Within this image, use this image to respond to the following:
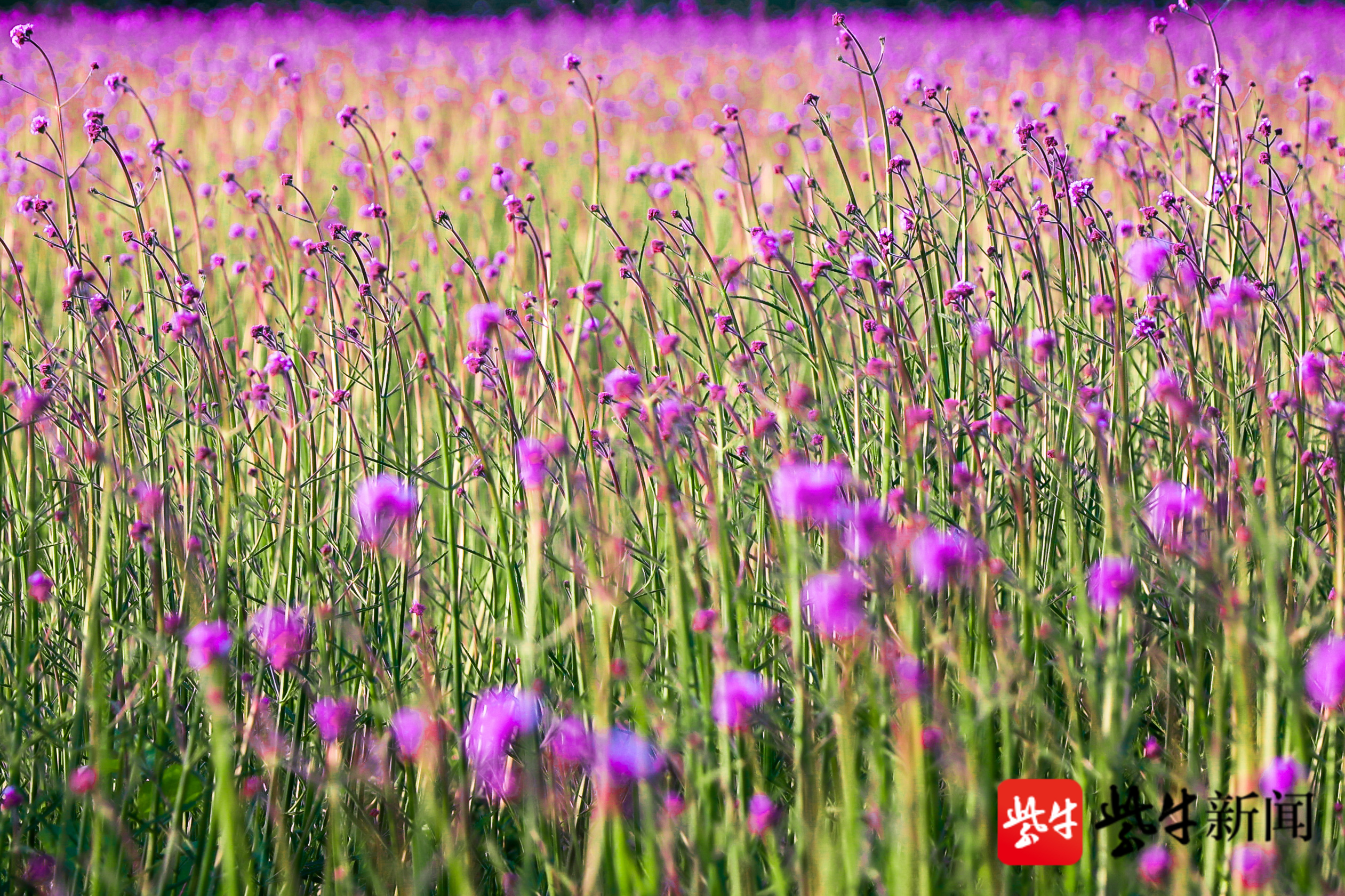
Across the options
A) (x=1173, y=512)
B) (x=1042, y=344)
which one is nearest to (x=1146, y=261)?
(x=1042, y=344)

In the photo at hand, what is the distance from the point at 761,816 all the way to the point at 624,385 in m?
0.44

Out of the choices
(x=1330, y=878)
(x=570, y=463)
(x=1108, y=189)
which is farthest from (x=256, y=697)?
(x=1108, y=189)

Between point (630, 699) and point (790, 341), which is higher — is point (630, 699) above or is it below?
below

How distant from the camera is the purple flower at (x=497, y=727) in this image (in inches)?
31.1

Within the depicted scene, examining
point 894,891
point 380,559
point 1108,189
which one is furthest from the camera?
point 1108,189

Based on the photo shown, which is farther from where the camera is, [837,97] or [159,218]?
[837,97]

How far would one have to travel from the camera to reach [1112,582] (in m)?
0.87

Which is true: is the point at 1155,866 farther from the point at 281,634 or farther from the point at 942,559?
the point at 281,634

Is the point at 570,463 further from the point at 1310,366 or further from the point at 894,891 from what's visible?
the point at 1310,366

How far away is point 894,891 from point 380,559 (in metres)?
0.76

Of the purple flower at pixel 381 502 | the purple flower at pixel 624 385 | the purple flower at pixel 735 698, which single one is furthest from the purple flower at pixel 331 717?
the purple flower at pixel 624 385

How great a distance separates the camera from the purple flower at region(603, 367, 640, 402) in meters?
1.04

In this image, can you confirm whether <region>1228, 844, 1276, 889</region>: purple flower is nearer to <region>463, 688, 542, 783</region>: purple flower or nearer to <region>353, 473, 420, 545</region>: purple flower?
<region>463, 688, 542, 783</region>: purple flower

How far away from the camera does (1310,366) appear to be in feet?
3.76
